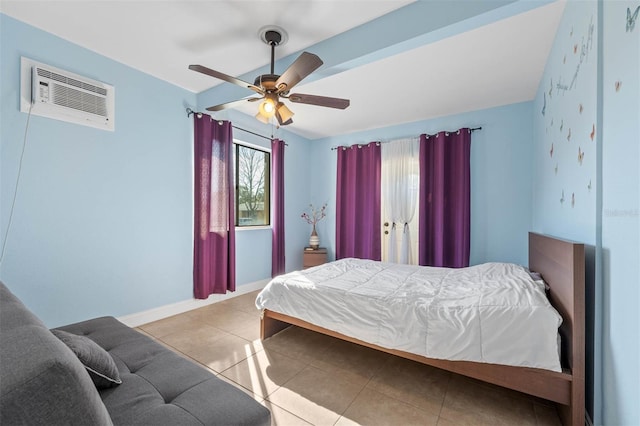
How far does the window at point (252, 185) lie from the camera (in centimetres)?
389

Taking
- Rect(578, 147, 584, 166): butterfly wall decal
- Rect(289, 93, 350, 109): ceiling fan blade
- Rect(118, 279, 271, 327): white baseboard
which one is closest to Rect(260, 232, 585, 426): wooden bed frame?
Rect(578, 147, 584, 166): butterfly wall decal

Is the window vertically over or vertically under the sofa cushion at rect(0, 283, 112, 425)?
over

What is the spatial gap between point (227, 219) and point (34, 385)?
9.70ft

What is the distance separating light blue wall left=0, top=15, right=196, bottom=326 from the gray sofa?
924mm

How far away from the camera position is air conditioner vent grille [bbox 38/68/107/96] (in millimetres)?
2151

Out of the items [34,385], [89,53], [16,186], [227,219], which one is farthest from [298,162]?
[34,385]

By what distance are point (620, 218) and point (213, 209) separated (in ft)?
11.0

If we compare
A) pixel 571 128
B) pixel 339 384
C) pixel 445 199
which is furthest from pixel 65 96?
pixel 445 199

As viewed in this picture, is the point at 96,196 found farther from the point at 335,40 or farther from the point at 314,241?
the point at 314,241

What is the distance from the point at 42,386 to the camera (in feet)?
1.80

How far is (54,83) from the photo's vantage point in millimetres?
2193

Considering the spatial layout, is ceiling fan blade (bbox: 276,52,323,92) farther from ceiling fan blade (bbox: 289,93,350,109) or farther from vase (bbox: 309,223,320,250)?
vase (bbox: 309,223,320,250)

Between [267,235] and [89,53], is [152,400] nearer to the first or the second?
[89,53]

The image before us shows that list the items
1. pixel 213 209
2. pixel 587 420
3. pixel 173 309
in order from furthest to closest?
pixel 213 209 → pixel 173 309 → pixel 587 420
